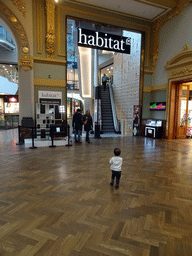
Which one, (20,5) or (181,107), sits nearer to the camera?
(20,5)

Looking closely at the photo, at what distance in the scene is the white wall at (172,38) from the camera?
8055 mm

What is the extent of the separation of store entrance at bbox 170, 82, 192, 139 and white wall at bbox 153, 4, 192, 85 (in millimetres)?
841

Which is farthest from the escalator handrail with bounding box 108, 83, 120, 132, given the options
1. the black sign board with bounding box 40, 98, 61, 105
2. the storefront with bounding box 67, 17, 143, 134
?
Answer: the black sign board with bounding box 40, 98, 61, 105

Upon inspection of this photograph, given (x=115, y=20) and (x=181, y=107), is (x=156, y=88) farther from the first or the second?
(x=115, y=20)

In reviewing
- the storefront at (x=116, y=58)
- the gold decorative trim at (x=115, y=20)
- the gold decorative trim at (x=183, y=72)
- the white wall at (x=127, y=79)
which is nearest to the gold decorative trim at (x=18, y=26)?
the gold decorative trim at (x=115, y=20)

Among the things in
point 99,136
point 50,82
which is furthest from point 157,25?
point 99,136

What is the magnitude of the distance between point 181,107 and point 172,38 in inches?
138

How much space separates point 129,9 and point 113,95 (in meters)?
5.83

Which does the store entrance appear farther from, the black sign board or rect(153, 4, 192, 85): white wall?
the black sign board

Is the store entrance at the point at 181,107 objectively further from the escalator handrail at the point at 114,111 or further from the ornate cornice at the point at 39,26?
the ornate cornice at the point at 39,26

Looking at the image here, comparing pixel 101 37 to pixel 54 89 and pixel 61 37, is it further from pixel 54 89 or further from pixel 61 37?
pixel 54 89

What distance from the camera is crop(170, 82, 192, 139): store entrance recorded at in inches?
364

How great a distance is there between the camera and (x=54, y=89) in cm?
841

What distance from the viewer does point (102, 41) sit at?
890cm
